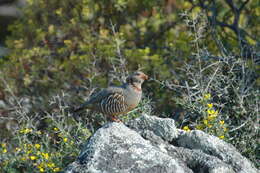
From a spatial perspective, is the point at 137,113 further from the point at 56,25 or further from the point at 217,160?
the point at 56,25

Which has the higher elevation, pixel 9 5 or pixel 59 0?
pixel 59 0

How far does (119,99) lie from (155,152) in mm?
1949

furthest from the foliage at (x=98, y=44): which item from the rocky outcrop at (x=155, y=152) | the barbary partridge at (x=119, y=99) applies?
the rocky outcrop at (x=155, y=152)

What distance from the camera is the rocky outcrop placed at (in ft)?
13.8

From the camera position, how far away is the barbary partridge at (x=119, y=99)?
619 centimetres

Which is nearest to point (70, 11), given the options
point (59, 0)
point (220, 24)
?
point (59, 0)

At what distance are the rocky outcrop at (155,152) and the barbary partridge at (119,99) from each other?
3.14 ft

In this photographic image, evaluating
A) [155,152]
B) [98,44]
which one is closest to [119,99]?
[155,152]

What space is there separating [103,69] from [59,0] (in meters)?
1.70

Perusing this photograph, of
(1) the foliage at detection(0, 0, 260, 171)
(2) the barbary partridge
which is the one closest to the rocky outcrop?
(2) the barbary partridge

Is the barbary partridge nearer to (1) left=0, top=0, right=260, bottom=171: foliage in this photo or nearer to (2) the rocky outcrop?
(2) the rocky outcrop

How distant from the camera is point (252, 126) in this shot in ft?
19.9

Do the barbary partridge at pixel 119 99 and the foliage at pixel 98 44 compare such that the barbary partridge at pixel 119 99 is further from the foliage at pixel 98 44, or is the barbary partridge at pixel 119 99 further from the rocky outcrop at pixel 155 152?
the foliage at pixel 98 44

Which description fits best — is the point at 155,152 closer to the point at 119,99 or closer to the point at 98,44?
the point at 119,99
